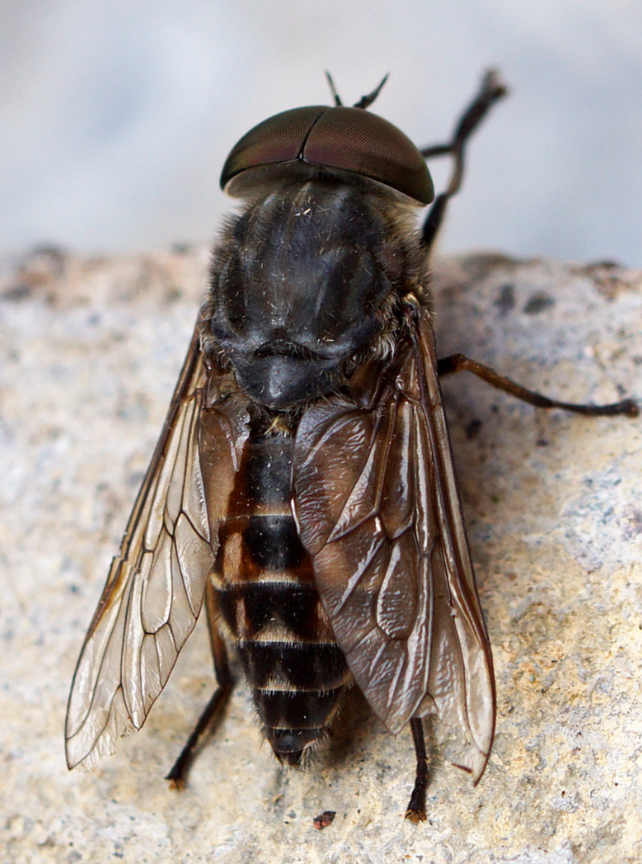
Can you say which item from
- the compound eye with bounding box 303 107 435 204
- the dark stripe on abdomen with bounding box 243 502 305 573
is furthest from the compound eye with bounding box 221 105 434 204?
the dark stripe on abdomen with bounding box 243 502 305 573

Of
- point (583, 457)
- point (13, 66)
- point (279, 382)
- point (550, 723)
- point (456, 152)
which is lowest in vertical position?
point (550, 723)

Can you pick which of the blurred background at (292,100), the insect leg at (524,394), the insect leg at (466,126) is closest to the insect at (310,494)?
the insect leg at (524,394)

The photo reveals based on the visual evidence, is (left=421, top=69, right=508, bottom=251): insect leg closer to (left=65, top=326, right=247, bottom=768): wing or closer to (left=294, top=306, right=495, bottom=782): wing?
(left=294, top=306, right=495, bottom=782): wing

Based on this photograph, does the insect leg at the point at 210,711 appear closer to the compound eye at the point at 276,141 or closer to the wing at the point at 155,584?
the wing at the point at 155,584

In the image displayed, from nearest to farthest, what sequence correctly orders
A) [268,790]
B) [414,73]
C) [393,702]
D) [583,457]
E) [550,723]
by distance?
1. [393,702]
2. [550,723]
3. [268,790]
4. [583,457]
5. [414,73]

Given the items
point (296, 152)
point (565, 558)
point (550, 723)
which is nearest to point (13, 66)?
point (296, 152)

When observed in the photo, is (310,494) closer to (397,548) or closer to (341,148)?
(397,548)

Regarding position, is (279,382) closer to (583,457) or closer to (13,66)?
(583,457)
